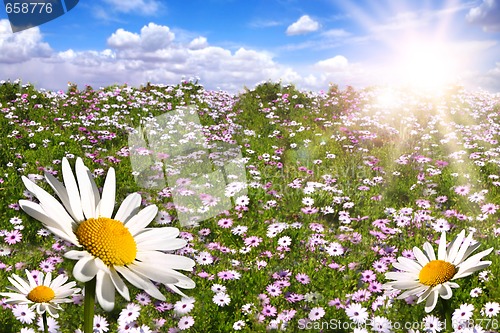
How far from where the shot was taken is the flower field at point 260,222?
126 centimetres

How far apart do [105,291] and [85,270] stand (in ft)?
0.20

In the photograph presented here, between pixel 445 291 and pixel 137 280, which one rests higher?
pixel 137 280

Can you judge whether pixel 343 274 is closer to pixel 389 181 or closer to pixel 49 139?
pixel 389 181

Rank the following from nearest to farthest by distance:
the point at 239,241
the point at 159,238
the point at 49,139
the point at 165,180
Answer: the point at 159,238 < the point at 239,241 < the point at 165,180 < the point at 49,139

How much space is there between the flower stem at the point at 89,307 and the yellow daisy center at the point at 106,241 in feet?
0.43

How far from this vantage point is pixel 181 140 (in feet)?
33.1

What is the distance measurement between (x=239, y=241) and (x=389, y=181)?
3335mm

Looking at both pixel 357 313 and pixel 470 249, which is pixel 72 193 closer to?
pixel 470 249

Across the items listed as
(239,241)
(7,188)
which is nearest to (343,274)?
(239,241)

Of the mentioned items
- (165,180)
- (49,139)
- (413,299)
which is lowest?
(413,299)

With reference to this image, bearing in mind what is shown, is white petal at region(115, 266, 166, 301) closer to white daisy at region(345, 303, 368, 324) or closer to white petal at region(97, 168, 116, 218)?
white petal at region(97, 168, 116, 218)

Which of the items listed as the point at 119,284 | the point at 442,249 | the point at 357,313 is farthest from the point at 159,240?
the point at 357,313

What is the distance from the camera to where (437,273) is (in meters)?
1.99

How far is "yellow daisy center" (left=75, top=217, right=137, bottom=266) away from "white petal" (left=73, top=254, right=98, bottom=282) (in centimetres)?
4
